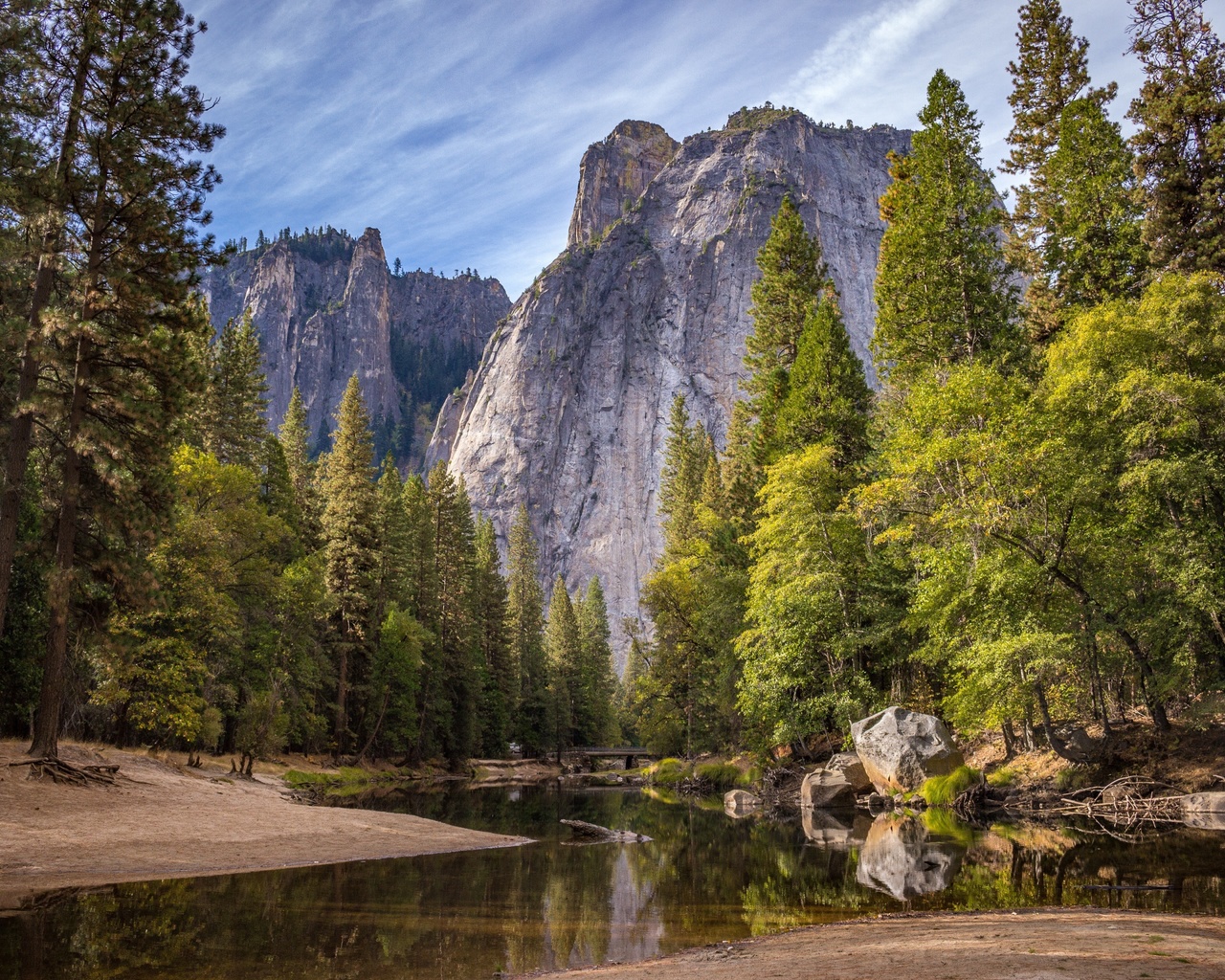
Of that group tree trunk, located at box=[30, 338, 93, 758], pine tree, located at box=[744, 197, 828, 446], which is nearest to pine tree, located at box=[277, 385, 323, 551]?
tree trunk, located at box=[30, 338, 93, 758]

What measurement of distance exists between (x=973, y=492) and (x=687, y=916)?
13.6 m

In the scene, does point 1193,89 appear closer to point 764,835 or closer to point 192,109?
point 764,835

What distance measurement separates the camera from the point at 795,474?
87.8ft

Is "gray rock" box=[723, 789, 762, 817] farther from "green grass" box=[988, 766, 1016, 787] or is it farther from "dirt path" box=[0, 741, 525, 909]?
"dirt path" box=[0, 741, 525, 909]

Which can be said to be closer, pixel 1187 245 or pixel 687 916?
pixel 687 916

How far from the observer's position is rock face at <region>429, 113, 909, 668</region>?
126 m

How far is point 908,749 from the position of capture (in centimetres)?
2236

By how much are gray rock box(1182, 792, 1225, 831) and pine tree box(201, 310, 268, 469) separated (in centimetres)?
3506

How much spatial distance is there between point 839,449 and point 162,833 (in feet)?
79.8

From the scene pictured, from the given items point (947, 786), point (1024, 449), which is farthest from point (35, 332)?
point (947, 786)

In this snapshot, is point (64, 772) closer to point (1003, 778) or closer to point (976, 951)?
point (976, 951)

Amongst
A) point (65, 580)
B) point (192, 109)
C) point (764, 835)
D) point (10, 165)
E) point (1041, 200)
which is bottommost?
point (764, 835)

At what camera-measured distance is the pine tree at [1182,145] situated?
21109 millimetres

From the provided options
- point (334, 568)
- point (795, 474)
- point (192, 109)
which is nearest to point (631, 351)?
point (334, 568)
